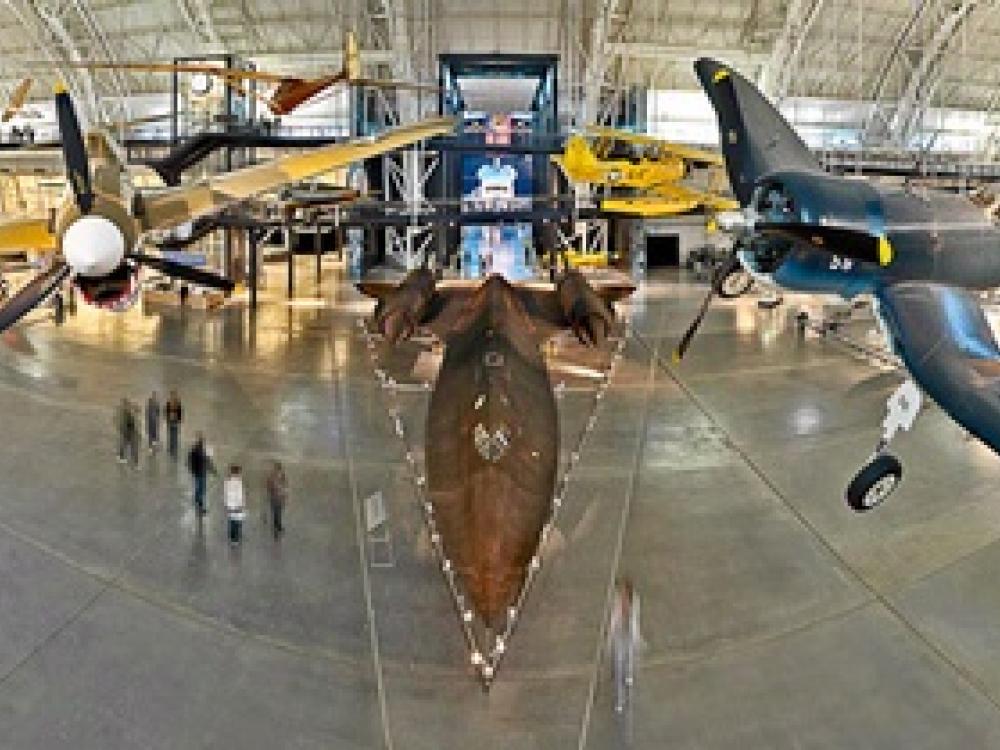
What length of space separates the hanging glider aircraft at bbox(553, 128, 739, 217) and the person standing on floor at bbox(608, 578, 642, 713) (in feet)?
69.0

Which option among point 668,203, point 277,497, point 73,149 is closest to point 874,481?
point 277,497

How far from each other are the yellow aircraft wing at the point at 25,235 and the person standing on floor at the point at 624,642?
12.1 meters

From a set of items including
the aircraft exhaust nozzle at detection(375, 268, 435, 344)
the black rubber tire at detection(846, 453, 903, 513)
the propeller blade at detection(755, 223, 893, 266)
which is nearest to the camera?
the propeller blade at detection(755, 223, 893, 266)

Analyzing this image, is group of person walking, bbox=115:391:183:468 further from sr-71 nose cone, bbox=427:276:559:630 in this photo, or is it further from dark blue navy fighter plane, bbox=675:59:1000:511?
dark blue navy fighter plane, bbox=675:59:1000:511

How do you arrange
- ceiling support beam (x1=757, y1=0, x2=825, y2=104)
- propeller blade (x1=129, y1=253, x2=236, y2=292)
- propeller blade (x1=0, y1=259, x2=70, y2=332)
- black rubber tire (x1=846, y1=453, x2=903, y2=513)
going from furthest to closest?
ceiling support beam (x1=757, y1=0, x2=825, y2=104)
propeller blade (x1=129, y1=253, x2=236, y2=292)
propeller blade (x1=0, y1=259, x2=70, y2=332)
black rubber tire (x1=846, y1=453, x2=903, y2=513)

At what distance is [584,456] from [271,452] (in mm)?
5213

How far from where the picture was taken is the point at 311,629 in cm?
791

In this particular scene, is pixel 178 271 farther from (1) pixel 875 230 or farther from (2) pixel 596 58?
(2) pixel 596 58

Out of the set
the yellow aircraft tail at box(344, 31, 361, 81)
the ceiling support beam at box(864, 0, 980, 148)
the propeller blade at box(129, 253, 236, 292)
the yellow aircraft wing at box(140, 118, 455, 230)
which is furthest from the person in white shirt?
the ceiling support beam at box(864, 0, 980, 148)

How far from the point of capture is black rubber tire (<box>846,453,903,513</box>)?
10.2m

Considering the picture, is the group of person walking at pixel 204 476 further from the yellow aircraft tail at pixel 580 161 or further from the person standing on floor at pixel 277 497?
the yellow aircraft tail at pixel 580 161

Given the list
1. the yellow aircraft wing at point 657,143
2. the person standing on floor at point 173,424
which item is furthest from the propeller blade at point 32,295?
the yellow aircraft wing at point 657,143

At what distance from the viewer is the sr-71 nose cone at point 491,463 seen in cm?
808

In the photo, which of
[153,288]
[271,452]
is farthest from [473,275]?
[271,452]
